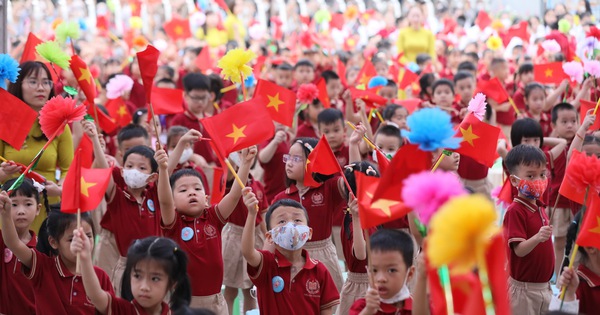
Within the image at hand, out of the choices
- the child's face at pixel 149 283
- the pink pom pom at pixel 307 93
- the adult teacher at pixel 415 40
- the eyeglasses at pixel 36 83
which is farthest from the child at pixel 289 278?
the adult teacher at pixel 415 40

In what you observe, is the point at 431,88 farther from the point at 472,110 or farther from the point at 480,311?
the point at 480,311

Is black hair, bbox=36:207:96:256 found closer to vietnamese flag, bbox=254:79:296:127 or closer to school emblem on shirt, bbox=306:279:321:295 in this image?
school emblem on shirt, bbox=306:279:321:295

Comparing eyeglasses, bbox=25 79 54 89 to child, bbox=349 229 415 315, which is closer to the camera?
child, bbox=349 229 415 315

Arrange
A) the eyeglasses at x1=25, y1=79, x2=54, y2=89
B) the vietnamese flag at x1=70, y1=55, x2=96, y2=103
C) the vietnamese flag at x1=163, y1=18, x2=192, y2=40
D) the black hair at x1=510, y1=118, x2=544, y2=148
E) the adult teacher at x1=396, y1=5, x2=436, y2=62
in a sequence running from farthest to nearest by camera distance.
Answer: the vietnamese flag at x1=163, y1=18, x2=192, y2=40 < the adult teacher at x1=396, y1=5, x2=436, y2=62 < the black hair at x1=510, y1=118, x2=544, y2=148 < the vietnamese flag at x1=70, y1=55, x2=96, y2=103 < the eyeglasses at x1=25, y1=79, x2=54, y2=89

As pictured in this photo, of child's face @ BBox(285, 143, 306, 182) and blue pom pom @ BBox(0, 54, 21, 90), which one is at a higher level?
blue pom pom @ BBox(0, 54, 21, 90)

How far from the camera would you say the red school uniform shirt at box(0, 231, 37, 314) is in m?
4.30

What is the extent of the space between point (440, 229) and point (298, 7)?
56.4ft

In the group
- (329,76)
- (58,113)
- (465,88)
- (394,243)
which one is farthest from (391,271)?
(329,76)

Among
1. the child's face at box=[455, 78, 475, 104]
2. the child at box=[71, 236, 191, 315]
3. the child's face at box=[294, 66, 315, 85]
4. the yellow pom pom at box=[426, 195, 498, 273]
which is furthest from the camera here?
the child's face at box=[294, 66, 315, 85]

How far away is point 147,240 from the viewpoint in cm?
362

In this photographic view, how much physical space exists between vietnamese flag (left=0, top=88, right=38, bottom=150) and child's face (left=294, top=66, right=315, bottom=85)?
4966 mm

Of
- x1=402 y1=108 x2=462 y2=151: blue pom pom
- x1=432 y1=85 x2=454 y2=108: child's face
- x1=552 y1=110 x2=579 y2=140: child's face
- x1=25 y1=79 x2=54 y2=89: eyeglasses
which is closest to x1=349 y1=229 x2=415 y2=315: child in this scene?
x1=402 y1=108 x2=462 y2=151: blue pom pom

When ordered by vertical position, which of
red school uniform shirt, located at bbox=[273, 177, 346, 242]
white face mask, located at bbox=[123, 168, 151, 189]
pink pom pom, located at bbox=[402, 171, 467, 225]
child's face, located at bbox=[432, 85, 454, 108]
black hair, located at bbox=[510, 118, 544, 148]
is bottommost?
child's face, located at bbox=[432, 85, 454, 108]

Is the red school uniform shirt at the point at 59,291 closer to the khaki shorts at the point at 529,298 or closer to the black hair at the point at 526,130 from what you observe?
the khaki shorts at the point at 529,298
